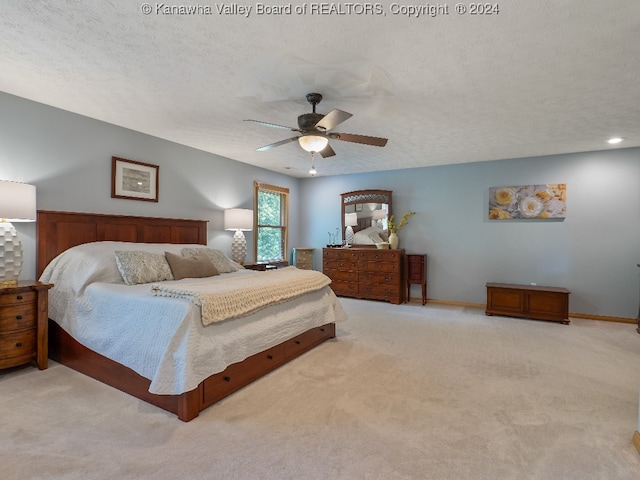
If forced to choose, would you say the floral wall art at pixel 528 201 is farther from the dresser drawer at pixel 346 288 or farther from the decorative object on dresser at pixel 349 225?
the dresser drawer at pixel 346 288

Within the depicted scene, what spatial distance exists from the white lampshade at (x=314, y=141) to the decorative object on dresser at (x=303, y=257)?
13.0 feet

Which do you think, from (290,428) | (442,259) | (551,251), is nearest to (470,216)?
(442,259)

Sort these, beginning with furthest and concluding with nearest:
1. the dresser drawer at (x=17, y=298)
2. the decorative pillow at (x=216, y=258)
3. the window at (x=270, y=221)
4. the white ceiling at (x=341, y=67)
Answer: the window at (x=270, y=221) < the decorative pillow at (x=216, y=258) < the dresser drawer at (x=17, y=298) < the white ceiling at (x=341, y=67)

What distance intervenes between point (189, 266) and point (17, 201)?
4.84 ft

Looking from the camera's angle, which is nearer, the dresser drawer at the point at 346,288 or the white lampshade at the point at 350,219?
the dresser drawer at the point at 346,288

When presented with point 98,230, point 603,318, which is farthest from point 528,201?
point 98,230

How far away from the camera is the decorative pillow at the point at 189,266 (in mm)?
3348

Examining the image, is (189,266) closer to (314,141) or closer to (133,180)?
(133,180)

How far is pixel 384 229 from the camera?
6207 millimetres

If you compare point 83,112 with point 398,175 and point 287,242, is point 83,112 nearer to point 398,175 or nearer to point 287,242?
point 287,242

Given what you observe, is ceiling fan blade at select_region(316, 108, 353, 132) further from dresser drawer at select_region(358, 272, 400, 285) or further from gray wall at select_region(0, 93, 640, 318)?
dresser drawer at select_region(358, 272, 400, 285)

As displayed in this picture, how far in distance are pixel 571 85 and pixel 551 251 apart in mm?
3073

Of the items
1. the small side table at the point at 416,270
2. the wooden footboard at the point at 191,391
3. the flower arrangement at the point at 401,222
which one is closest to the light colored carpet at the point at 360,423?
the wooden footboard at the point at 191,391

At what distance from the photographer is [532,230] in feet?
16.8
